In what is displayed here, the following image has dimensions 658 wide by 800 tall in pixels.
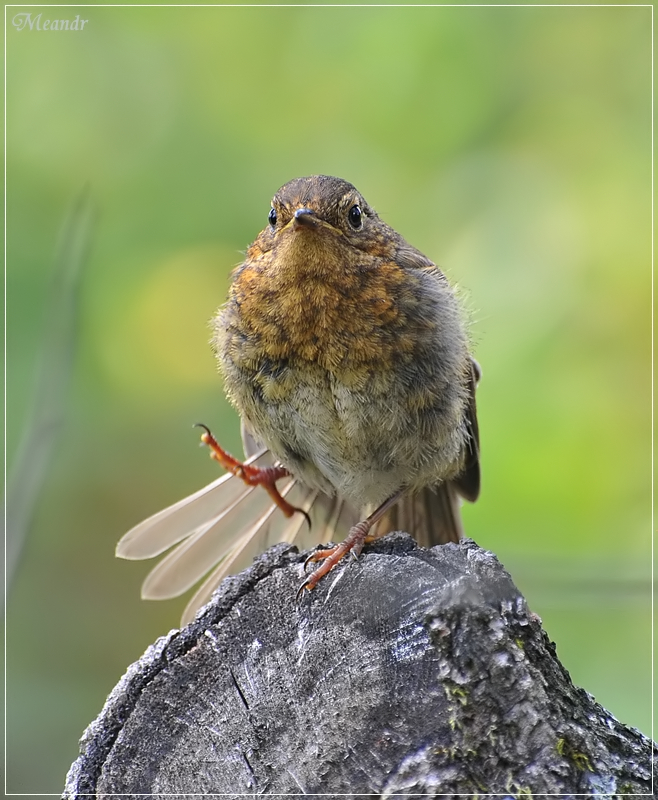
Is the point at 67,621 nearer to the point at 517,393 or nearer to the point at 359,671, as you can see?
the point at 517,393

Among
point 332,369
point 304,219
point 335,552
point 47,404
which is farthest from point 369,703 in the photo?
point 304,219

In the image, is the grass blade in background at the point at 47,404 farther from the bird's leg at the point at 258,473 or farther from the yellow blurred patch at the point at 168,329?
the yellow blurred patch at the point at 168,329

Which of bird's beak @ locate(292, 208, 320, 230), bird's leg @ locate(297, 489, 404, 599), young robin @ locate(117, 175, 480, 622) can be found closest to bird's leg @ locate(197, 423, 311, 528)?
young robin @ locate(117, 175, 480, 622)

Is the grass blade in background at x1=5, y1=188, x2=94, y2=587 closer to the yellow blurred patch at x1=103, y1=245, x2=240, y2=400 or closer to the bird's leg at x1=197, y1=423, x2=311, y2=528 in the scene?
the bird's leg at x1=197, y1=423, x2=311, y2=528

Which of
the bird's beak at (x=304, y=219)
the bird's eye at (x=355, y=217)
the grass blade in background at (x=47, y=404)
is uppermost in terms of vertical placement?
the bird's eye at (x=355, y=217)

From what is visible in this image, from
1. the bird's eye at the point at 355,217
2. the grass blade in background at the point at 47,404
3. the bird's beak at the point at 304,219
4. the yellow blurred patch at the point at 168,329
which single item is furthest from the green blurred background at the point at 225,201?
the grass blade in background at the point at 47,404

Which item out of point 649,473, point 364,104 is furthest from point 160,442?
point 649,473

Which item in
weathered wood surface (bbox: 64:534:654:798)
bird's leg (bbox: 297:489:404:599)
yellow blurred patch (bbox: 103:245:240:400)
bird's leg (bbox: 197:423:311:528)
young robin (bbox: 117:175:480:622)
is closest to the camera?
weathered wood surface (bbox: 64:534:654:798)
